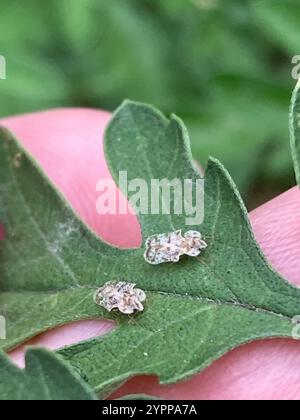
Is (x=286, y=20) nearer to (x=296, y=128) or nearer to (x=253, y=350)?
(x=296, y=128)

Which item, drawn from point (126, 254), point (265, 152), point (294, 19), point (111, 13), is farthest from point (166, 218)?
point (111, 13)

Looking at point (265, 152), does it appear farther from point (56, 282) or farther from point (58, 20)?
point (56, 282)

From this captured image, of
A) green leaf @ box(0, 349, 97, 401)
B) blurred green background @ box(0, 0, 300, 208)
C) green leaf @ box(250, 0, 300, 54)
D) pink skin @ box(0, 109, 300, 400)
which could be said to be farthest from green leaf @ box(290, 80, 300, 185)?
blurred green background @ box(0, 0, 300, 208)

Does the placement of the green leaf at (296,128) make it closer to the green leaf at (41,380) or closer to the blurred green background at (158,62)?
the green leaf at (41,380)

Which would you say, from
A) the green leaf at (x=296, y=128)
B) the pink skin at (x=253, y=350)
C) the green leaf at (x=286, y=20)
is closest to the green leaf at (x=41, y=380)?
the pink skin at (x=253, y=350)

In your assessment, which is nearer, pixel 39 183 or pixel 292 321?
pixel 292 321

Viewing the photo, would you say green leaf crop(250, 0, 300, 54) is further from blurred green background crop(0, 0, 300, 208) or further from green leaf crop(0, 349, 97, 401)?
green leaf crop(0, 349, 97, 401)

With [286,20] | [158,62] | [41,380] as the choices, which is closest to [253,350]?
[41,380]
